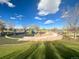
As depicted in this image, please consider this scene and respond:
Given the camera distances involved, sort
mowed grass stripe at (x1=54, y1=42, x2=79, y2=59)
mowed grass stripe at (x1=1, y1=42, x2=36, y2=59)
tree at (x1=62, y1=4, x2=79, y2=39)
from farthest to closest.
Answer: tree at (x1=62, y1=4, x2=79, y2=39)
mowed grass stripe at (x1=54, y1=42, x2=79, y2=59)
mowed grass stripe at (x1=1, y1=42, x2=36, y2=59)

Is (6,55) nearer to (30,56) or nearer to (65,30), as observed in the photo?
(30,56)

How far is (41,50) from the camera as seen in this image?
2.66 m

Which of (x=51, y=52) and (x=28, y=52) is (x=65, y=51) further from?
(x=28, y=52)

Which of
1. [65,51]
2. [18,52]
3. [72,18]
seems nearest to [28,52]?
[18,52]

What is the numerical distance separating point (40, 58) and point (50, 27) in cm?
76

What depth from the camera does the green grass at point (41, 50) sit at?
252 centimetres

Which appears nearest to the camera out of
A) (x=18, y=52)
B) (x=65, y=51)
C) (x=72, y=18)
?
(x=18, y=52)

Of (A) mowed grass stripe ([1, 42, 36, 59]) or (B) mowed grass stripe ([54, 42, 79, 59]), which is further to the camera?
(B) mowed grass stripe ([54, 42, 79, 59])

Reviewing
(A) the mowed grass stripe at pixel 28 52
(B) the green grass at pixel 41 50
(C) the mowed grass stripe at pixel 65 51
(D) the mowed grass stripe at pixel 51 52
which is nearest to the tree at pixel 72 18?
(B) the green grass at pixel 41 50

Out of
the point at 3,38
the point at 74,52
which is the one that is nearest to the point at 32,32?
the point at 3,38

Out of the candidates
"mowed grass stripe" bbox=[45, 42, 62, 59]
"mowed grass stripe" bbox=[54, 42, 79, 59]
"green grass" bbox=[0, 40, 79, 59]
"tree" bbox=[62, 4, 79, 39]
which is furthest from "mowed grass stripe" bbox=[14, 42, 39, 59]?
"tree" bbox=[62, 4, 79, 39]

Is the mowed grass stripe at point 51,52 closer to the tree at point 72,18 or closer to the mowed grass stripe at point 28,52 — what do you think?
the mowed grass stripe at point 28,52

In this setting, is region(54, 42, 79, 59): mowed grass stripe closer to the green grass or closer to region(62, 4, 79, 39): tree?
the green grass

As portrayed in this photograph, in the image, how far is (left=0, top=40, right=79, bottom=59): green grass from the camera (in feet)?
8.27
